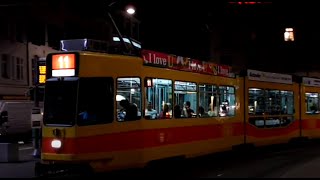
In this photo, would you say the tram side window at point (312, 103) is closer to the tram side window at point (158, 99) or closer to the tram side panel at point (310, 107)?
the tram side panel at point (310, 107)

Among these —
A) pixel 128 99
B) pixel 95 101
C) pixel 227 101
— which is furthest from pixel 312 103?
pixel 95 101

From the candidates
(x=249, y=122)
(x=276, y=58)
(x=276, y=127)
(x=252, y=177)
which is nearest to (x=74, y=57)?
(x=252, y=177)

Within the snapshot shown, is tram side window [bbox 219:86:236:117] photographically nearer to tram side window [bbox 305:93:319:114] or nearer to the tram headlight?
tram side window [bbox 305:93:319:114]

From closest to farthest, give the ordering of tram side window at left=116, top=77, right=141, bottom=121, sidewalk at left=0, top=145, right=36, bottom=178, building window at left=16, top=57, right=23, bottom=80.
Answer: tram side window at left=116, top=77, right=141, bottom=121 → sidewalk at left=0, top=145, right=36, bottom=178 → building window at left=16, top=57, right=23, bottom=80

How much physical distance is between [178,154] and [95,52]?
3.68 meters

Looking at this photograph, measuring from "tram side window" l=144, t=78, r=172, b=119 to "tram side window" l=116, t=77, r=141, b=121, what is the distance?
1.03 ft

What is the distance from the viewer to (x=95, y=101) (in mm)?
12039

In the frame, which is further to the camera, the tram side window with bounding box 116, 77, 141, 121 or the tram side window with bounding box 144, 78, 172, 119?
the tram side window with bounding box 144, 78, 172, 119

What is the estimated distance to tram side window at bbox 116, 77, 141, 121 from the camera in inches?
491

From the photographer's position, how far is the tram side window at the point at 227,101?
682 inches

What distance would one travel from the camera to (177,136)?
47.5ft

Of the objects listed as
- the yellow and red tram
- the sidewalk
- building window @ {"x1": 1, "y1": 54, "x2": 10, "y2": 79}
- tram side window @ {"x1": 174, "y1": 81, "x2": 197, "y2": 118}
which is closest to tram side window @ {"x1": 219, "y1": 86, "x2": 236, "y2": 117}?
the yellow and red tram

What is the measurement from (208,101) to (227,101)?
1.56 metres

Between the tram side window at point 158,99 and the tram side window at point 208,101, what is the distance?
1.80 metres
